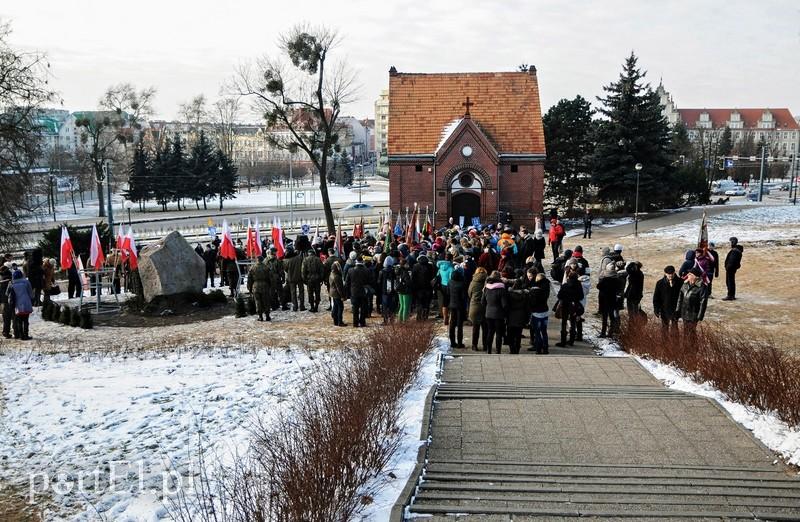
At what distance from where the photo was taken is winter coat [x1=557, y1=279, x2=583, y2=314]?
1230 centimetres

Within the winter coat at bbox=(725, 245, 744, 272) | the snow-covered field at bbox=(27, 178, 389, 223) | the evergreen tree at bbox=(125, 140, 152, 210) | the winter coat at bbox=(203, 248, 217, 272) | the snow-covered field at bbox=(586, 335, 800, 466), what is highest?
the evergreen tree at bbox=(125, 140, 152, 210)

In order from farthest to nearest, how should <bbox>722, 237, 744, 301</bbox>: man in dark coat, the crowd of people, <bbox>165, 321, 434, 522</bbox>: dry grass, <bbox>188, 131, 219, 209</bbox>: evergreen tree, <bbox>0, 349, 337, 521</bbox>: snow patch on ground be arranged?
<bbox>188, 131, 219, 209</bbox>: evergreen tree
<bbox>722, 237, 744, 301</bbox>: man in dark coat
the crowd of people
<bbox>0, 349, 337, 521</bbox>: snow patch on ground
<bbox>165, 321, 434, 522</bbox>: dry grass

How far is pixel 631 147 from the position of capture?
3897 centimetres

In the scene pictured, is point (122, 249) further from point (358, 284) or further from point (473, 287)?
Answer: point (473, 287)

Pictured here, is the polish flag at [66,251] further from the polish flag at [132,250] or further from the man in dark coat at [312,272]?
the man in dark coat at [312,272]

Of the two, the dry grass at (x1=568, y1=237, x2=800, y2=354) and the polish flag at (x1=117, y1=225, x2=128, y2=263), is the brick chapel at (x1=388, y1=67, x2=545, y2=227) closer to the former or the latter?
the dry grass at (x1=568, y1=237, x2=800, y2=354)

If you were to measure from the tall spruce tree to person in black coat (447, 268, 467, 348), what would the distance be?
95.2 ft

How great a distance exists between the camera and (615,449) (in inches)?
273

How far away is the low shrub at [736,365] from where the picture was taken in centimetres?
778

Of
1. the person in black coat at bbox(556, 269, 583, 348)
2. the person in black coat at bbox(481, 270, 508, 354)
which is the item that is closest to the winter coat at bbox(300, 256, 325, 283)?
the person in black coat at bbox(481, 270, 508, 354)

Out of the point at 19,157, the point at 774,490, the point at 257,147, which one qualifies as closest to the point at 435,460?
the point at 774,490

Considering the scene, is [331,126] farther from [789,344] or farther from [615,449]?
[615,449]

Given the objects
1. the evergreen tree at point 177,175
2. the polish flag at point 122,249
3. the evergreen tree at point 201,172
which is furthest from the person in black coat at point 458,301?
the evergreen tree at point 177,175

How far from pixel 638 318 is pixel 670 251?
1580 centimetres
